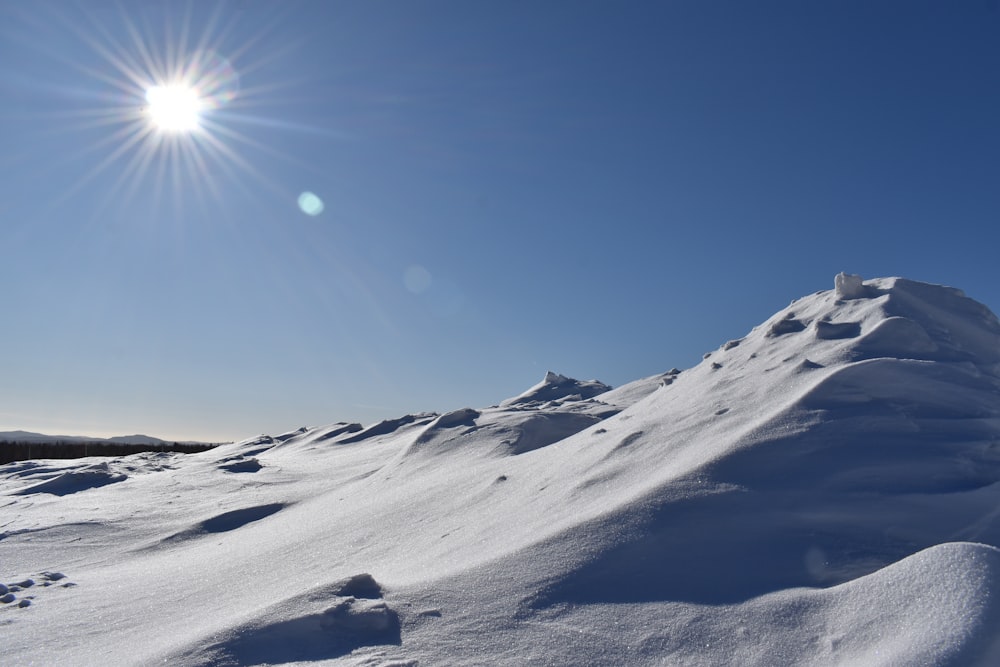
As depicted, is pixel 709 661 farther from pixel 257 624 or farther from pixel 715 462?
pixel 257 624

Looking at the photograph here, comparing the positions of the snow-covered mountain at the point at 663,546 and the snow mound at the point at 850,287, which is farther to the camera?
the snow mound at the point at 850,287

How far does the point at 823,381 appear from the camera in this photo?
470cm

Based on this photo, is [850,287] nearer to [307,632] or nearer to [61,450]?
[307,632]

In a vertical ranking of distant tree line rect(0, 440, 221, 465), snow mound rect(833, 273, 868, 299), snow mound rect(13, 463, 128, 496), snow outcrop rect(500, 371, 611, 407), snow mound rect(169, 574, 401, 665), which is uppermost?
distant tree line rect(0, 440, 221, 465)

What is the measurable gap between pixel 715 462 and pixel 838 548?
0.97m

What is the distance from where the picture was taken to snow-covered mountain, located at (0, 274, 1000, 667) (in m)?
2.53

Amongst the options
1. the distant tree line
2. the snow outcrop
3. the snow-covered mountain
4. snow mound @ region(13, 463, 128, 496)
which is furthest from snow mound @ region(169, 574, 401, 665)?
the distant tree line

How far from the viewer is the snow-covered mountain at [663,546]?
2.53 meters

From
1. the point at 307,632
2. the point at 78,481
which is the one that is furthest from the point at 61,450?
the point at 307,632

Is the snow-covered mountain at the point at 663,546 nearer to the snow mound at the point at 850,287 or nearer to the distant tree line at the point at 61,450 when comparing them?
the snow mound at the point at 850,287

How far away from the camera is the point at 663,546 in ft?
10.3

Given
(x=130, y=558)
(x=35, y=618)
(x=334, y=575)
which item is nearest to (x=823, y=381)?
(x=334, y=575)

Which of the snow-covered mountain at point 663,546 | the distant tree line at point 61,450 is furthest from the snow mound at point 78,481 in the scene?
the distant tree line at point 61,450

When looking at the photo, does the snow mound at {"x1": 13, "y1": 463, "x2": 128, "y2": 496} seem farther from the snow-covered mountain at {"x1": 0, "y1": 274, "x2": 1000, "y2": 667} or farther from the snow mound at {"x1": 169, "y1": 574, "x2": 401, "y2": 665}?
the snow mound at {"x1": 169, "y1": 574, "x2": 401, "y2": 665}
